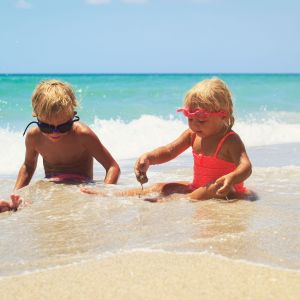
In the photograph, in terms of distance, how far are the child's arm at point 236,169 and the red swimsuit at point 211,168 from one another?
82 millimetres

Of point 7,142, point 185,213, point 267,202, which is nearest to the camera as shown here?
point 185,213

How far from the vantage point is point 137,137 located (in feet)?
31.9

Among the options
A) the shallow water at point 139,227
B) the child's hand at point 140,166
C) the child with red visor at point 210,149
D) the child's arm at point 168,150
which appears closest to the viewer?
the shallow water at point 139,227

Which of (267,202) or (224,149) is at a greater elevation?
(224,149)

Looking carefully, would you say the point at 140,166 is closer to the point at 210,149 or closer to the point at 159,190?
the point at 159,190

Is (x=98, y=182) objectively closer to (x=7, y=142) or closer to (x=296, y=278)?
(x=296, y=278)

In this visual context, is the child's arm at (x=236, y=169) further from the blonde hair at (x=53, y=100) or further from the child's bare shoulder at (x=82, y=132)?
the blonde hair at (x=53, y=100)

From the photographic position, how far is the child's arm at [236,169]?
3.49 metres

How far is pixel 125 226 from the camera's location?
2994 mm

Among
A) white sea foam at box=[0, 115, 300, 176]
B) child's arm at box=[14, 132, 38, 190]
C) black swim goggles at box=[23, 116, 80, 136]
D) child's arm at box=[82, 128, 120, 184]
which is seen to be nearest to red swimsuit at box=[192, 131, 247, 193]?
child's arm at box=[82, 128, 120, 184]

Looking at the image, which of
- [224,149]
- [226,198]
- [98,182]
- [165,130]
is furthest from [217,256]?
[165,130]

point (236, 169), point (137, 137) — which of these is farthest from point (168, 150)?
point (137, 137)

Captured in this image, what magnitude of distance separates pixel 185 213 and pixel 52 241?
89cm

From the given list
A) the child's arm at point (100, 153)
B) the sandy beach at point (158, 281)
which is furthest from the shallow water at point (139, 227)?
the child's arm at point (100, 153)
